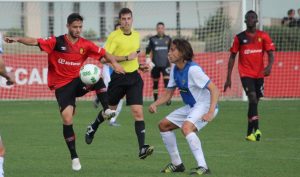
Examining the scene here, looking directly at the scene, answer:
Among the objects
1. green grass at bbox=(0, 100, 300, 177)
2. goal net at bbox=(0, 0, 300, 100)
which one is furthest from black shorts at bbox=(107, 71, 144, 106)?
goal net at bbox=(0, 0, 300, 100)

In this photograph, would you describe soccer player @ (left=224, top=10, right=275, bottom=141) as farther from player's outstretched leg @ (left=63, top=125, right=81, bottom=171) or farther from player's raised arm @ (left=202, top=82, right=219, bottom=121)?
player's raised arm @ (left=202, top=82, right=219, bottom=121)

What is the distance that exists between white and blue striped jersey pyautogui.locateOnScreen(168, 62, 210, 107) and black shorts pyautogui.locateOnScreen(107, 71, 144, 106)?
2.37 m

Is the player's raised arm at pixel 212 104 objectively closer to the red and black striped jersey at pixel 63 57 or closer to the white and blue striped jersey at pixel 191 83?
the white and blue striped jersey at pixel 191 83

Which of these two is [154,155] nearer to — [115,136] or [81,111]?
[115,136]

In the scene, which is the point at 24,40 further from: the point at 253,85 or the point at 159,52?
the point at 159,52

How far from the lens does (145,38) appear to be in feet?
115

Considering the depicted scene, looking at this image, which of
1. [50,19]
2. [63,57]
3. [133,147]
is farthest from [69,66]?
[50,19]

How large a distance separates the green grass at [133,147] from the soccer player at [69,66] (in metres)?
0.73

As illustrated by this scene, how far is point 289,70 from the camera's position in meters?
25.7

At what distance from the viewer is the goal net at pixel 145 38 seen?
84.3 feet

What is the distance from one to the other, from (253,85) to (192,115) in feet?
16.2

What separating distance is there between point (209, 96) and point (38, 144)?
4537 millimetres

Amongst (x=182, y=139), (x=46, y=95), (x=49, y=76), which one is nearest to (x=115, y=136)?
(x=182, y=139)

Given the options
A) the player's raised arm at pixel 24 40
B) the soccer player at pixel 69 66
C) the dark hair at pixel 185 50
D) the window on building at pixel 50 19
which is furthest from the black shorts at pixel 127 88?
the window on building at pixel 50 19
